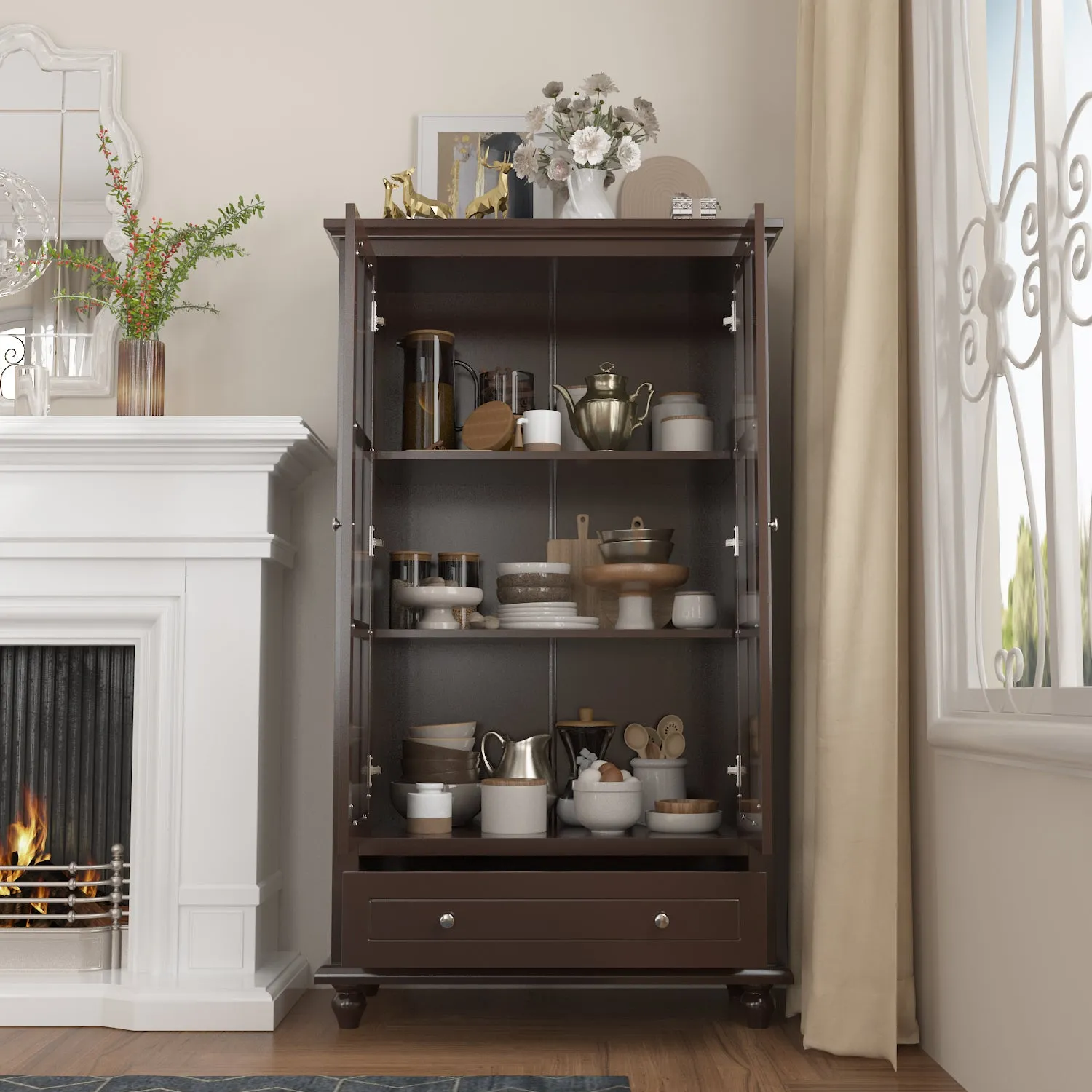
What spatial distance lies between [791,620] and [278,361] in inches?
55.7

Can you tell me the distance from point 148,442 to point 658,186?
126cm

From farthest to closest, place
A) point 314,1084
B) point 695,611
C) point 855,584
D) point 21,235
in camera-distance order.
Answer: point 21,235 < point 695,611 < point 855,584 < point 314,1084

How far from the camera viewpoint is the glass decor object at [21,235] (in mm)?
2654

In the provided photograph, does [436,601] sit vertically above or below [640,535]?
below

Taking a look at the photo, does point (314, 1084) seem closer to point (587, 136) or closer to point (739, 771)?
point (739, 771)

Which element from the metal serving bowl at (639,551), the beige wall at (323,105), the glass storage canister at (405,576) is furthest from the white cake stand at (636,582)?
the beige wall at (323,105)

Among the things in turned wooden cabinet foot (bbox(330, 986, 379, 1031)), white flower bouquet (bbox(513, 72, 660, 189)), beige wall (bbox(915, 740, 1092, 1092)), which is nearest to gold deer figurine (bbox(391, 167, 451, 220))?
white flower bouquet (bbox(513, 72, 660, 189))

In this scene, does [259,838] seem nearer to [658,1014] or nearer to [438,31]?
[658,1014]

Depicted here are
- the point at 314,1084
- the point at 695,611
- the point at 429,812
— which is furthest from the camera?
the point at 695,611

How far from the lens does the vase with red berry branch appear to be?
270cm

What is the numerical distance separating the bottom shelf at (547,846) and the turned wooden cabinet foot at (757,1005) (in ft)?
0.90

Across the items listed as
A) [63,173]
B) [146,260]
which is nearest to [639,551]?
[146,260]

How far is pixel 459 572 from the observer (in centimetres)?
263

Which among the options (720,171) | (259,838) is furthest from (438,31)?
(259,838)
